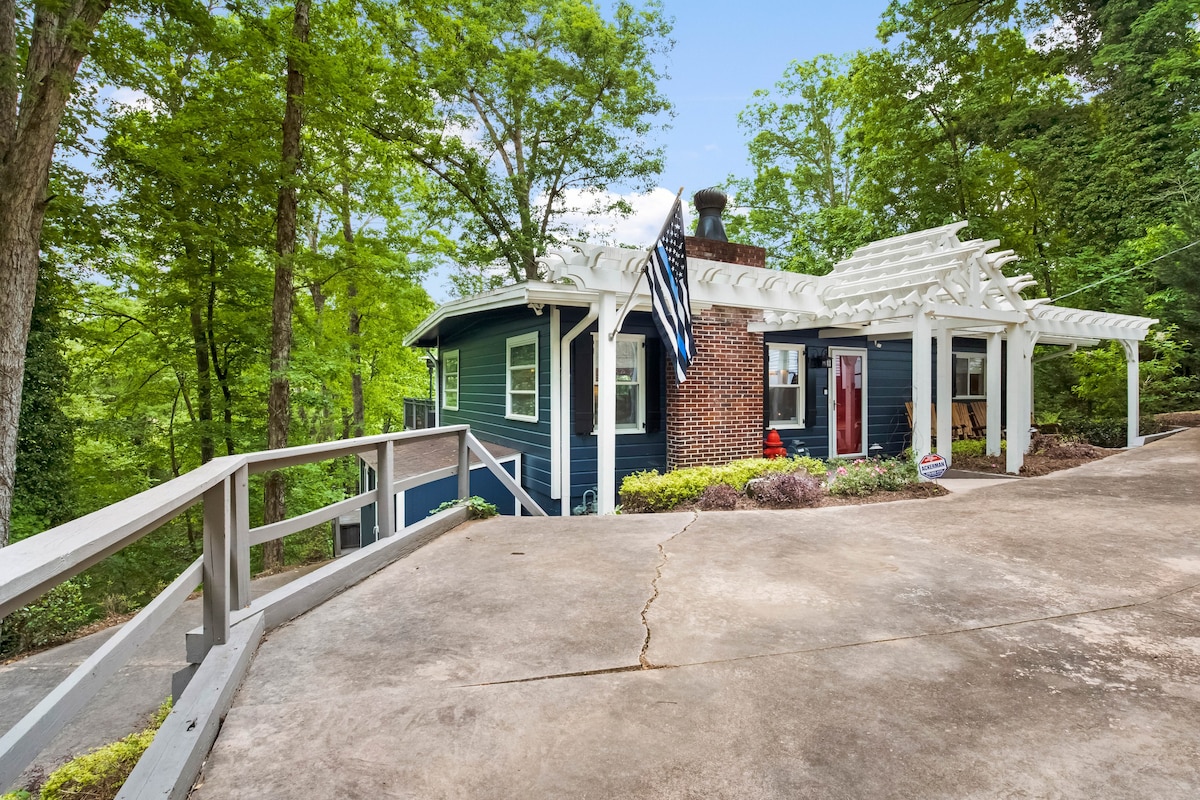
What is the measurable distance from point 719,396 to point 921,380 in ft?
8.01

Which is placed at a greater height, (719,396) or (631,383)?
(631,383)

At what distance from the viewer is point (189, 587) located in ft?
6.61

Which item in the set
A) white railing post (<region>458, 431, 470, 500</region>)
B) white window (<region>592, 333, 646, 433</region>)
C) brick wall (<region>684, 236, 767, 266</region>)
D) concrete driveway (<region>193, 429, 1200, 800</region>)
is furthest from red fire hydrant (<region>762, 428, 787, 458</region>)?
white railing post (<region>458, 431, 470, 500</region>)

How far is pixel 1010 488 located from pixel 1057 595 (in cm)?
441

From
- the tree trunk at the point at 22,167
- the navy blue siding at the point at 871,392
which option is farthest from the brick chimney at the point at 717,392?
the tree trunk at the point at 22,167

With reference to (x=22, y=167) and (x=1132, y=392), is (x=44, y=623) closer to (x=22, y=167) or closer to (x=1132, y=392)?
(x=22, y=167)

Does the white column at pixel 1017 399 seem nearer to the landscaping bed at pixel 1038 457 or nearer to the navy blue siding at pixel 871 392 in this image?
the landscaping bed at pixel 1038 457

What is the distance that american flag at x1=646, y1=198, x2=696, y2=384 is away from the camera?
222 inches

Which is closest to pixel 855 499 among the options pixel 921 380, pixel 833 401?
pixel 921 380

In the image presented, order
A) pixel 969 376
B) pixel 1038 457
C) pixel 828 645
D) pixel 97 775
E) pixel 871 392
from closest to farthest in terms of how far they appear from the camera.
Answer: pixel 97 775
pixel 828 645
pixel 1038 457
pixel 871 392
pixel 969 376

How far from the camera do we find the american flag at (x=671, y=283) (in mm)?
5629

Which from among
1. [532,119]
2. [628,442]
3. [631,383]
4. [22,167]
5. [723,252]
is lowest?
[628,442]

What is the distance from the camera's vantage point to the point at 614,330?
20.5 ft

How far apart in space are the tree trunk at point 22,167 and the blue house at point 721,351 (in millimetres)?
4734
